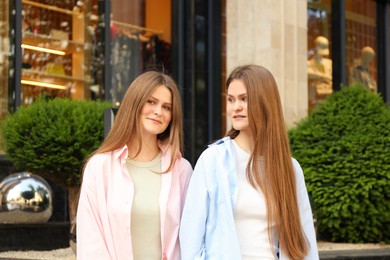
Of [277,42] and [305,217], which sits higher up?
[277,42]

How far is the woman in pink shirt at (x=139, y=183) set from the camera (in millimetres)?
3561

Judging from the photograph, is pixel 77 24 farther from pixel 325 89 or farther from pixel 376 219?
pixel 376 219

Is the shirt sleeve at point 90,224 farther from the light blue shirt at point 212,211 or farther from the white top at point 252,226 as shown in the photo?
the white top at point 252,226

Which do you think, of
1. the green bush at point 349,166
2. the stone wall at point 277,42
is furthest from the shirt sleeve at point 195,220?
the stone wall at point 277,42

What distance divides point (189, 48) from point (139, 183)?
9.84 metres

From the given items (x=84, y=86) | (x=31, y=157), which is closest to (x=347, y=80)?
(x=84, y=86)

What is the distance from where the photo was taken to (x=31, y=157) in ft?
27.0

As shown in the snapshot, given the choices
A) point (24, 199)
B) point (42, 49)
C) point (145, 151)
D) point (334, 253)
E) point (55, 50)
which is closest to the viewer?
point (145, 151)

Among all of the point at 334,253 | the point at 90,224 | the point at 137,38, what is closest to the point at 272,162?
the point at 90,224

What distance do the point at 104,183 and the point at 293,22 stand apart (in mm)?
8510

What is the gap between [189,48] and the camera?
1341cm

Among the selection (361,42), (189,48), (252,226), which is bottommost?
(252,226)

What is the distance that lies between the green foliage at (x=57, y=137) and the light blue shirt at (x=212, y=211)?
4.66m

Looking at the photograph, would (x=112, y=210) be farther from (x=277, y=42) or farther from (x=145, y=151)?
(x=277, y=42)
